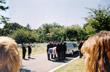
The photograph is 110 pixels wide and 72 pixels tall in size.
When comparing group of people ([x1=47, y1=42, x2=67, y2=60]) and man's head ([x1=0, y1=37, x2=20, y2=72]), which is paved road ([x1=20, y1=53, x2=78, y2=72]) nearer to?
group of people ([x1=47, y1=42, x2=67, y2=60])

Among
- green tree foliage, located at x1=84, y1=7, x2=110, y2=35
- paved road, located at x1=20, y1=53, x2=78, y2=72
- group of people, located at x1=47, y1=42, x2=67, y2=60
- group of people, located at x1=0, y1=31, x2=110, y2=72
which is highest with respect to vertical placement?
green tree foliage, located at x1=84, y1=7, x2=110, y2=35

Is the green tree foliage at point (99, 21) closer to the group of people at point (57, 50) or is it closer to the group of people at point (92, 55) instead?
the group of people at point (57, 50)

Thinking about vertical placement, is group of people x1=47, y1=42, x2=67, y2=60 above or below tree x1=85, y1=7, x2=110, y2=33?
below

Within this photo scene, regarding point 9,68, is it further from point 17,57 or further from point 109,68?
point 109,68

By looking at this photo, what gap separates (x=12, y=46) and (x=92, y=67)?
83cm

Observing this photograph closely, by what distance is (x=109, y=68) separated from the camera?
4.00 feet

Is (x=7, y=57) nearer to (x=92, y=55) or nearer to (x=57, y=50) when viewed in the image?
(x=92, y=55)

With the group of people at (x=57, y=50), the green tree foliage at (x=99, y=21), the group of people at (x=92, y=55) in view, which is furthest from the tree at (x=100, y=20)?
the group of people at (x=92, y=55)

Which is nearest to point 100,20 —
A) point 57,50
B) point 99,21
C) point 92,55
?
point 99,21

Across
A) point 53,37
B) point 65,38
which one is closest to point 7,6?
point 65,38

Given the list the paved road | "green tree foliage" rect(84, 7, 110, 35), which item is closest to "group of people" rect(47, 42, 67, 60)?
the paved road

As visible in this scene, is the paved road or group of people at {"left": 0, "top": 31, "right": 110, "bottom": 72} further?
the paved road

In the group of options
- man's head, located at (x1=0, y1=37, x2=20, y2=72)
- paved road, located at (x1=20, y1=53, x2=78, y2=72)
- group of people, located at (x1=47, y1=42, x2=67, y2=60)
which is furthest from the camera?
group of people, located at (x1=47, y1=42, x2=67, y2=60)

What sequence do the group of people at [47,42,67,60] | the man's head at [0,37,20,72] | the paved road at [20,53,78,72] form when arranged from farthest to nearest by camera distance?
1. the group of people at [47,42,67,60]
2. the paved road at [20,53,78,72]
3. the man's head at [0,37,20,72]
